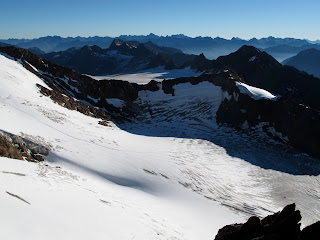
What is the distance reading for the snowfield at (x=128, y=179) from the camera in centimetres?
1759

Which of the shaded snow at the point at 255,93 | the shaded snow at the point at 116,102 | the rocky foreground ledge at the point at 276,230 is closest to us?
the rocky foreground ledge at the point at 276,230

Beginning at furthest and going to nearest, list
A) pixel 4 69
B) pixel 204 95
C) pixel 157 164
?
pixel 204 95 < pixel 4 69 < pixel 157 164

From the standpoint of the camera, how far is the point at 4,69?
1834 inches

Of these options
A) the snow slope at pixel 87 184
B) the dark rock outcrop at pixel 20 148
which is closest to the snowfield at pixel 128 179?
the snow slope at pixel 87 184

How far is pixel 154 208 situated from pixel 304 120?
4013cm

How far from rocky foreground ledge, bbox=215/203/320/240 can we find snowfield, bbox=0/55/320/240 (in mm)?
6498

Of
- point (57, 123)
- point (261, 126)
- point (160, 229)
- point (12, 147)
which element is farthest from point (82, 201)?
point (261, 126)

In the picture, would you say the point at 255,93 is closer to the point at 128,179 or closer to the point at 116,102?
the point at 116,102

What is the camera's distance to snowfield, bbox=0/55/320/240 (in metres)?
17.6

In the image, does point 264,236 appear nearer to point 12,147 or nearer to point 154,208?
point 154,208

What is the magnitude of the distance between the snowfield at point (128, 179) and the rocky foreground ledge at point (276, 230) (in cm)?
650

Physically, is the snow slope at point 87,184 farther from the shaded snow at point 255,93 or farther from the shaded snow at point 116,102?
the shaded snow at point 255,93

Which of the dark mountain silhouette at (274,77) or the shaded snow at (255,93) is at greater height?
the dark mountain silhouette at (274,77)

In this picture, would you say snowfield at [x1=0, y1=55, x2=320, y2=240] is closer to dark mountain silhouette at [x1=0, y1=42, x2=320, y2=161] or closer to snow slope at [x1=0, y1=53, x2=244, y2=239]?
snow slope at [x1=0, y1=53, x2=244, y2=239]
